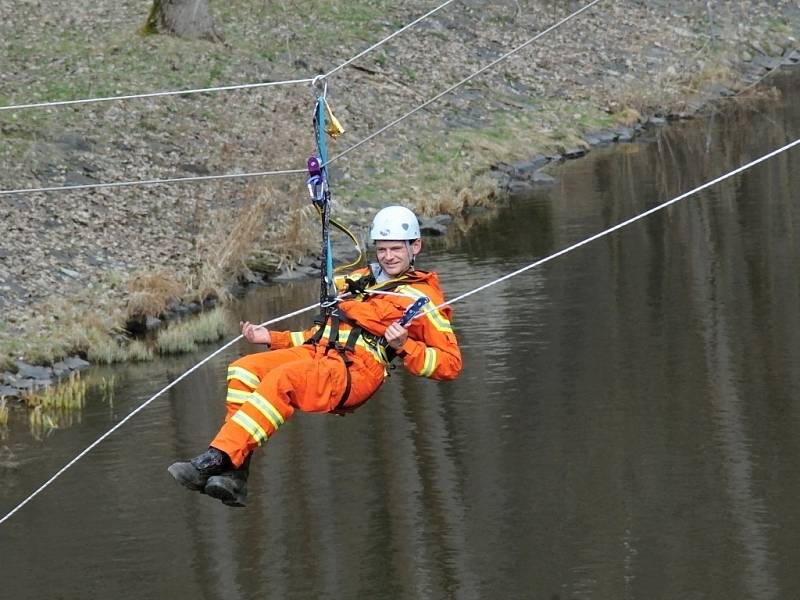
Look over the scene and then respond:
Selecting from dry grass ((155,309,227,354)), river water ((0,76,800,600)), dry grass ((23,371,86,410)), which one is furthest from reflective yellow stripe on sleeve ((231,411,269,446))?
dry grass ((155,309,227,354))

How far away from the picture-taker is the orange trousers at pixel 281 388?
25.6 feet

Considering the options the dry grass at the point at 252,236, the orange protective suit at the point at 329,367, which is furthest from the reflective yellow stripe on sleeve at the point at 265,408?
the dry grass at the point at 252,236

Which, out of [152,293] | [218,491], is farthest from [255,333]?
[152,293]

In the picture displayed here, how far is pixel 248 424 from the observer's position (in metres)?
7.79

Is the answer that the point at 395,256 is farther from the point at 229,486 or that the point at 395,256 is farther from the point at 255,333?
the point at 229,486

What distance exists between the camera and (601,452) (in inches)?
556

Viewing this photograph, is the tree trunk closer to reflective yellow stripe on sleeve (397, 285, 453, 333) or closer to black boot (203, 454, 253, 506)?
reflective yellow stripe on sleeve (397, 285, 453, 333)

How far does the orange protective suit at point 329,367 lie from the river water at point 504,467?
12.4ft

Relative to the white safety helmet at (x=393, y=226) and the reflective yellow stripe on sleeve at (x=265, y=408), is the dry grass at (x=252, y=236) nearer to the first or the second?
the white safety helmet at (x=393, y=226)

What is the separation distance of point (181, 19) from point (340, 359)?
16802 millimetres

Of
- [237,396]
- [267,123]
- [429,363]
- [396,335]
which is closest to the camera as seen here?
[237,396]

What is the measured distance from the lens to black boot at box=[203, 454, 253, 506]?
25.3 ft

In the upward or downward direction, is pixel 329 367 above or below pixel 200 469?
above

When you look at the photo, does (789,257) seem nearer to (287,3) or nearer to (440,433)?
(440,433)
